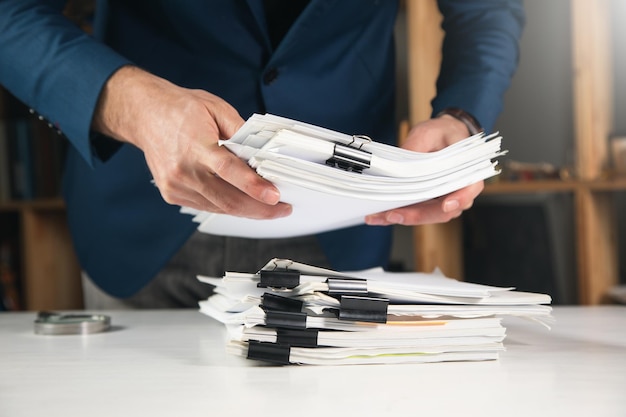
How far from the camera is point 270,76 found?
1.06 meters

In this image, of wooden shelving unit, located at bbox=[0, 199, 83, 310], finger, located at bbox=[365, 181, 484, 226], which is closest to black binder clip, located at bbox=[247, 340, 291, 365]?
finger, located at bbox=[365, 181, 484, 226]

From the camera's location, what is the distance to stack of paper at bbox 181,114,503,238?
22.8 inches

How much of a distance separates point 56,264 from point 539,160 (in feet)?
5.57

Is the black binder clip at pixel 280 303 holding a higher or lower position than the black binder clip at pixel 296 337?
higher

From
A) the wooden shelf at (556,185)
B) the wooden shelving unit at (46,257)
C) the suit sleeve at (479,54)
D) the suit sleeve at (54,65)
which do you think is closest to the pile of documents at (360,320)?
the suit sleeve at (54,65)

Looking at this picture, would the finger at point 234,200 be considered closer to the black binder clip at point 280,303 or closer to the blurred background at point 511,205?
the black binder clip at point 280,303

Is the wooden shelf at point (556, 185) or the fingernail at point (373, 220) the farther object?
the wooden shelf at point (556, 185)

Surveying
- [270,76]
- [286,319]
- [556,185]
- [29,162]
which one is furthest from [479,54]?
[29,162]

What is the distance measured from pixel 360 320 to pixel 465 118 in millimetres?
469

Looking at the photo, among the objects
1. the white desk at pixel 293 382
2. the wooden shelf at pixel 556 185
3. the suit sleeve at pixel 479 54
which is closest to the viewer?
the white desk at pixel 293 382

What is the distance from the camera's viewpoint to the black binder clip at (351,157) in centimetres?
60

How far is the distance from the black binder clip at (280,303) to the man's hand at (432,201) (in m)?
0.22

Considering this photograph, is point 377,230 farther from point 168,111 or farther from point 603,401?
point 603,401

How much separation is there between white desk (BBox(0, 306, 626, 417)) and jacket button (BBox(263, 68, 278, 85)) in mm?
424
